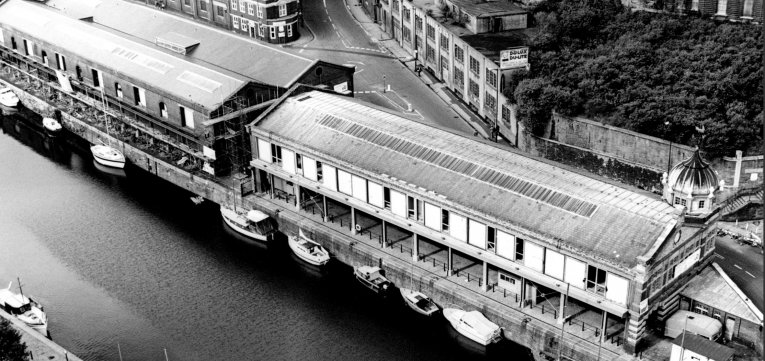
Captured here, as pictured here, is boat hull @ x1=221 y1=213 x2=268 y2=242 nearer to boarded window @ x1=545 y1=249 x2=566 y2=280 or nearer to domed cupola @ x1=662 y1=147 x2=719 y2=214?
boarded window @ x1=545 y1=249 x2=566 y2=280

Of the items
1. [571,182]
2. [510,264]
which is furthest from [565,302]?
[571,182]

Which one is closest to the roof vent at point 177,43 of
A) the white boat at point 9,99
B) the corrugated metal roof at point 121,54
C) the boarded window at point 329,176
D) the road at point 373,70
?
the corrugated metal roof at point 121,54

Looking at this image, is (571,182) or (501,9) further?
(501,9)

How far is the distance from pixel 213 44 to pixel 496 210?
73.2 metres

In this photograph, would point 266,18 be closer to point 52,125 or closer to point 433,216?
point 52,125

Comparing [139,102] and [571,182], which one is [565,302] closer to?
[571,182]

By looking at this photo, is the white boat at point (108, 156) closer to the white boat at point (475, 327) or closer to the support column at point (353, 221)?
the support column at point (353, 221)

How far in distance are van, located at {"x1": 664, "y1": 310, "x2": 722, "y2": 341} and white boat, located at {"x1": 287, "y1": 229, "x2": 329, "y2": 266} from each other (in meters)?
44.1

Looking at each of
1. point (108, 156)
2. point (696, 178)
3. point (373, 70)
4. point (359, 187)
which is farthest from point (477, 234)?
point (373, 70)

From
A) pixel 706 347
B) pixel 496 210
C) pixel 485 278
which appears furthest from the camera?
pixel 485 278

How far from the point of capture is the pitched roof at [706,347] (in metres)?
84.6

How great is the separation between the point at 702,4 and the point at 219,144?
76.6m

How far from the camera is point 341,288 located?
366 ft

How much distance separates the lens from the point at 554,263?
94312mm
